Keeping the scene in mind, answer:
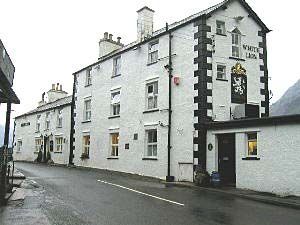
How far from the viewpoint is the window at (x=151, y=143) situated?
68.9ft

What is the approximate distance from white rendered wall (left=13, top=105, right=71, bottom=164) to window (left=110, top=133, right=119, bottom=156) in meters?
7.35

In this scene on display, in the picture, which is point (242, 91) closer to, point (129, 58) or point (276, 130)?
point (276, 130)

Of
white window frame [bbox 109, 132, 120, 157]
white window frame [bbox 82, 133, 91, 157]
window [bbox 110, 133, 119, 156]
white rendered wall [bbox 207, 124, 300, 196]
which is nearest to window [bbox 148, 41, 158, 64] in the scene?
white window frame [bbox 109, 132, 120, 157]

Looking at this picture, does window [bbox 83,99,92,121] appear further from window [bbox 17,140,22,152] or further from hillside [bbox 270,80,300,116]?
hillside [bbox 270,80,300,116]

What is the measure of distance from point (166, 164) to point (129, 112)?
5.28 meters

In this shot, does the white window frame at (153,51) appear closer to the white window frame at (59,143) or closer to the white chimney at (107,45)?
the white chimney at (107,45)

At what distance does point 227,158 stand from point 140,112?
6.97 metres

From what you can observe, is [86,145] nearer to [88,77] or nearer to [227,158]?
[88,77]

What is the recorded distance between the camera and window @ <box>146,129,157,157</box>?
21.0m

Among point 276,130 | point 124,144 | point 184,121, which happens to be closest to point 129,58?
point 124,144

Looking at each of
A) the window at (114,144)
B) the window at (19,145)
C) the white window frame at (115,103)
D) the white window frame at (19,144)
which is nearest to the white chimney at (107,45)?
the white window frame at (115,103)

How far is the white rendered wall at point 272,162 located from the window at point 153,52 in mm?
7904

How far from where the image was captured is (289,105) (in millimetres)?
72938

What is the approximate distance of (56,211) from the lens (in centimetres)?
941
